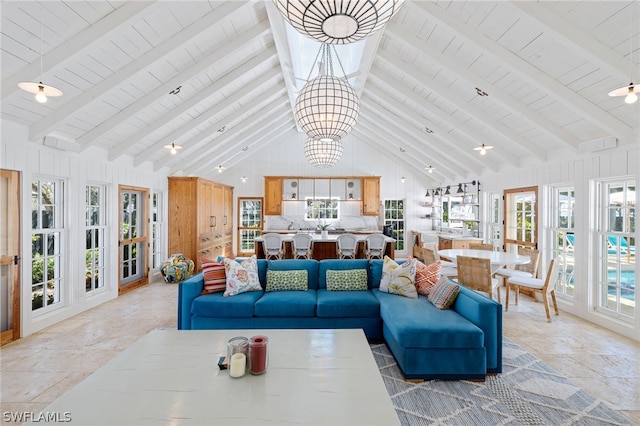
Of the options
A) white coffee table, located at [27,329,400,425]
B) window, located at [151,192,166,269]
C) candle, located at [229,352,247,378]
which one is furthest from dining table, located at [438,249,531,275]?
window, located at [151,192,166,269]

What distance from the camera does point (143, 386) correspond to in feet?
5.41

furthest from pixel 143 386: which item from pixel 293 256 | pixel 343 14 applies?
pixel 293 256

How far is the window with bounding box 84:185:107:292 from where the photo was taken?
15.1 ft

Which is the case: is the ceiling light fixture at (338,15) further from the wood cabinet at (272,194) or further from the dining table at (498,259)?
the wood cabinet at (272,194)

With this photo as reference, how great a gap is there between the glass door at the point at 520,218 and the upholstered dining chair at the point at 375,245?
93.7 inches

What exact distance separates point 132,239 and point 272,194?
13.2 ft

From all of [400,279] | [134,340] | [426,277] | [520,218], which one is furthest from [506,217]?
[134,340]

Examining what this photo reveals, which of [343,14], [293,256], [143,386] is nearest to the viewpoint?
[343,14]

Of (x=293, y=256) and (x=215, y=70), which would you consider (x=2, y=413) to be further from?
(x=293, y=256)

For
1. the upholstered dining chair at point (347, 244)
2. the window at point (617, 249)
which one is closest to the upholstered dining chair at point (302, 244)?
the upholstered dining chair at point (347, 244)

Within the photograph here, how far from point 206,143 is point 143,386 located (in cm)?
576

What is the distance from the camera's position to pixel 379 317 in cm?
324

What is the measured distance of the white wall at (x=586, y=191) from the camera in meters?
3.42

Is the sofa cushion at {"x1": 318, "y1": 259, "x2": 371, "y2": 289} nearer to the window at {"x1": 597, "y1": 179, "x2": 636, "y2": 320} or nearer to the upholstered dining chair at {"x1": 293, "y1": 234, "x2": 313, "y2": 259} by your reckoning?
the upholstered dining chair at {"x1": 293, "y1": 234, "x2": 313, "y2": 259}
